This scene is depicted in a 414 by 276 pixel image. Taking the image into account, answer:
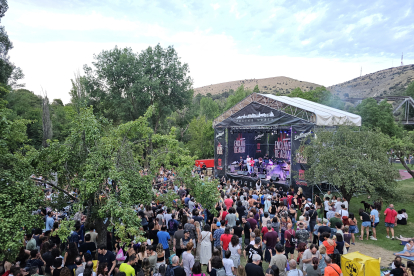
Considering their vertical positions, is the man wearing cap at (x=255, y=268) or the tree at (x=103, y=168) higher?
the tree at (x=103, y=168)

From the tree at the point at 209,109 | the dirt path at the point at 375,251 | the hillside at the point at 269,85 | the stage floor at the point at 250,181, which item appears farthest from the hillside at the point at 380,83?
→ the dirt path at the point at 375,251

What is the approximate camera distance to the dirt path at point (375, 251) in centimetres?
757

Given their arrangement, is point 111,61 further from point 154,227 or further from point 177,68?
point 154,227

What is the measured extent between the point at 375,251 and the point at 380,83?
79.0 meters

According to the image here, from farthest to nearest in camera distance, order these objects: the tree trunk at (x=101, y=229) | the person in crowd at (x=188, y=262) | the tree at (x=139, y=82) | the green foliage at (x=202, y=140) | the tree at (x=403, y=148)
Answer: the green foliage at (x=202, y=140) < the tree at (x=139, y=82) < the tree at (x=403, y=148) < the tree trunk at (x=101, y=229) < the person in crowd at (x=188, y=262)

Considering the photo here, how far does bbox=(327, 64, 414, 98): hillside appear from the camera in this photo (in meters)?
63.7

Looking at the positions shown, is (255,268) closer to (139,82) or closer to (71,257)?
(71,257)

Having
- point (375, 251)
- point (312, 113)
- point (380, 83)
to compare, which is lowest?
point (375, 251)

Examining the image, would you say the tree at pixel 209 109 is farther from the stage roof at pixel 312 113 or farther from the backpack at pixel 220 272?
the backpack at pixel 220 272

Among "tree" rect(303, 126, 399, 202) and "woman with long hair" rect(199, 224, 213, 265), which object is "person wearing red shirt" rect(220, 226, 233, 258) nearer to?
"woman with long hair" rect(199, 224, 213, 265)

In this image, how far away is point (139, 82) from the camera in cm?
2345

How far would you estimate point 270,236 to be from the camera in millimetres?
6305

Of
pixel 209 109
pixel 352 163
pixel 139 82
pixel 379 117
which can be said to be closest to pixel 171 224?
pixel 352 163

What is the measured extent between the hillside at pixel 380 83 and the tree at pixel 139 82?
176 ft
